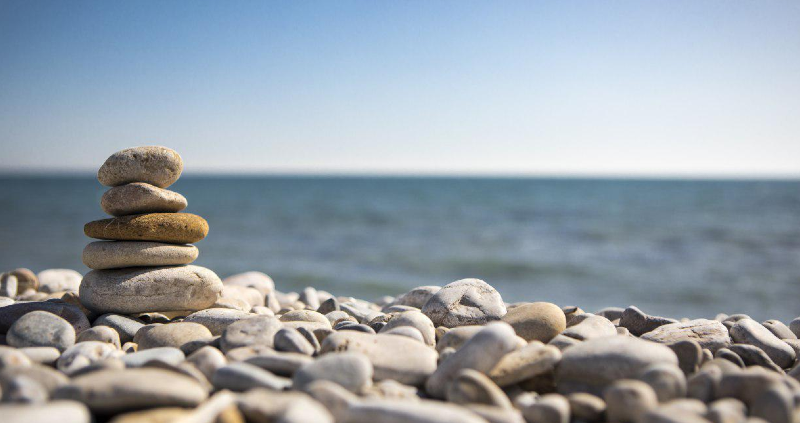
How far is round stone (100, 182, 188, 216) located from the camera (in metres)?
3.54

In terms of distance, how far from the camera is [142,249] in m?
3.45

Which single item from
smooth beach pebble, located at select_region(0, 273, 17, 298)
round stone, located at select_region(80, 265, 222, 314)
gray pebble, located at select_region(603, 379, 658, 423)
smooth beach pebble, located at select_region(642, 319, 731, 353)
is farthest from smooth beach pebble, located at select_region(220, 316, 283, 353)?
smooth beach pebble, located at select_region(0, 273, 17, 298)

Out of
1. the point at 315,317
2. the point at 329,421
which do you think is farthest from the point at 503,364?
the point at 315,317

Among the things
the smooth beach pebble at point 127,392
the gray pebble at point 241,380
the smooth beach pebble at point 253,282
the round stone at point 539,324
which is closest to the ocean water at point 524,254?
the smooth beach pebble at point 253,282

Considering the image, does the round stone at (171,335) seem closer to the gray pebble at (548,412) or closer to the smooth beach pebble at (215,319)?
the smooth beach pebble at (215,319)

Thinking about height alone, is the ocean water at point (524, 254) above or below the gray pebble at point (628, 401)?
Answer: below

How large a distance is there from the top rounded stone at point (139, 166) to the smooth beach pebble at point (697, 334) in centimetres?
312

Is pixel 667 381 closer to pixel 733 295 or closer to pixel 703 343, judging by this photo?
pixel 703 343

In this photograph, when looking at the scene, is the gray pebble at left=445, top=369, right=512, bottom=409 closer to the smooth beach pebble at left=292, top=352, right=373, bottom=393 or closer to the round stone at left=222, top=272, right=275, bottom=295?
the smooth beach pebble at left=292, top=352, right=373, bottom=393

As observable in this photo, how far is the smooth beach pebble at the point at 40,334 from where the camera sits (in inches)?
99.7

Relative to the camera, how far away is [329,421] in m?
1.62

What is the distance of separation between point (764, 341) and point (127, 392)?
120 inches

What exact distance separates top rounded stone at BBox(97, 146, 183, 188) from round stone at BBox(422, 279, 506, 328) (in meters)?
1.96

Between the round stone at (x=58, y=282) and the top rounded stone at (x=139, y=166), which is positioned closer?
the top rounded stone at (x=139, y=166)
